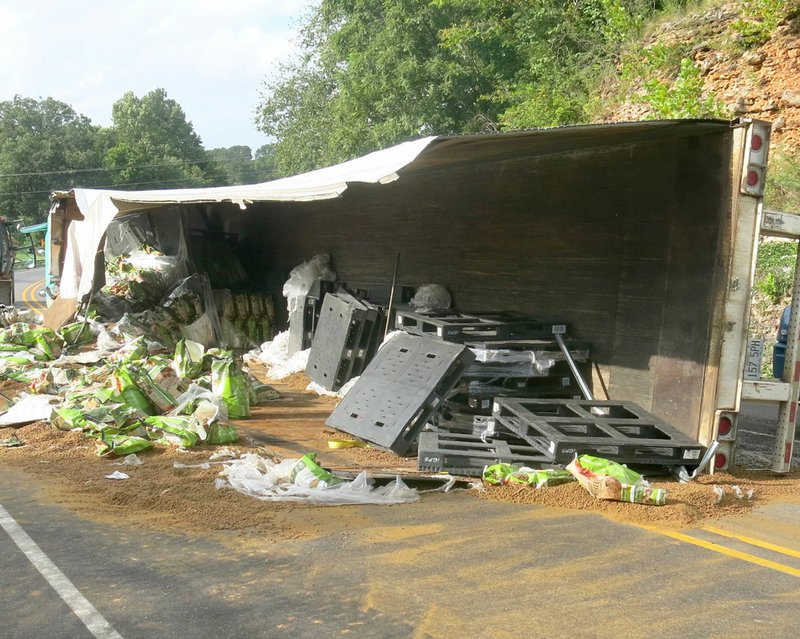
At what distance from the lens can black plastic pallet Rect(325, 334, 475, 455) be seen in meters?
7.06

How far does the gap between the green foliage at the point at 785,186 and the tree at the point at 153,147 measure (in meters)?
64.6

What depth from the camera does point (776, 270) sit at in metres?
13.3

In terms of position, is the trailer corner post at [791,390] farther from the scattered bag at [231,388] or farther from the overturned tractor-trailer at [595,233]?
the scattered bag at [231,388]

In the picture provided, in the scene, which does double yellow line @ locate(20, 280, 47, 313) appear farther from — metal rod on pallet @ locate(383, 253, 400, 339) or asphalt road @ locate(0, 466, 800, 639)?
asphalt road @ locate(0, 466, 800, 639)

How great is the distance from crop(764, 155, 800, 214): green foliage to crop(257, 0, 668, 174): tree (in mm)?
6044

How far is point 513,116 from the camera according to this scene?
2095 cm

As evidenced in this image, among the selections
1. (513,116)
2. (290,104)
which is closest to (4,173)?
(290,104)

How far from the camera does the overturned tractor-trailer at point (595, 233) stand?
6.43 m

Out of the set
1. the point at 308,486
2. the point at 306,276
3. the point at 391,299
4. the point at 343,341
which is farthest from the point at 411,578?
the point at 306,276

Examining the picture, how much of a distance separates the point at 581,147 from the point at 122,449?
512 centimetres

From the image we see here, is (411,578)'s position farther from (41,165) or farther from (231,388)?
(41,165)

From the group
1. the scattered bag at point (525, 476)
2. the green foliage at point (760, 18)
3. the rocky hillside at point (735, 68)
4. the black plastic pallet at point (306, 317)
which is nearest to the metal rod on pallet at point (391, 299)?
the black plastic pallet at point (306, 317)

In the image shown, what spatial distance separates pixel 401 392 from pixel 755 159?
3539 millimetres

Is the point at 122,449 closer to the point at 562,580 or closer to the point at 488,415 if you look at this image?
the point at 488,415
